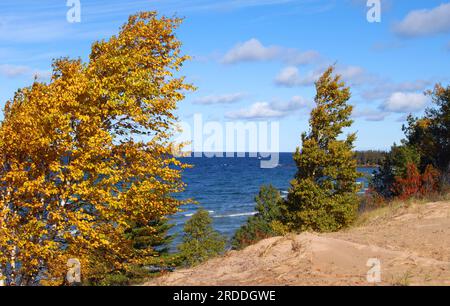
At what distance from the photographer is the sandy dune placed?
8.73 m

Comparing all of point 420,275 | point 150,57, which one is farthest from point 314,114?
point 420,275

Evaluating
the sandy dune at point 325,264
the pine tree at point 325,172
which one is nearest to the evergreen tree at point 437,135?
the pine tree at point 325,172

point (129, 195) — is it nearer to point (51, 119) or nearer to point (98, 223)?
point (98, 223)

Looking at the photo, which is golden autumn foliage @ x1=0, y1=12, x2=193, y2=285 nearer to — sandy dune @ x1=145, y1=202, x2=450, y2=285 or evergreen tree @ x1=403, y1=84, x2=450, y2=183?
sandy dune @ x1=145, y1=202, x2=450, y2=285

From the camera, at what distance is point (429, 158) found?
4375 cm

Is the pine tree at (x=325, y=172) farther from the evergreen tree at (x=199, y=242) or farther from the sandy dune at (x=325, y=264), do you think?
the evergreen tree at (x=199, y=242)

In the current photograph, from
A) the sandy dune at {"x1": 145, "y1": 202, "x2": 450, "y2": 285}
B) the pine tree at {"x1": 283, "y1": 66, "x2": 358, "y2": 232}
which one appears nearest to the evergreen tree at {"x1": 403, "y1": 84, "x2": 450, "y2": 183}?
the pine tree at {"x1": 283, "y1": 66, "x2": 358, "y2": 232}

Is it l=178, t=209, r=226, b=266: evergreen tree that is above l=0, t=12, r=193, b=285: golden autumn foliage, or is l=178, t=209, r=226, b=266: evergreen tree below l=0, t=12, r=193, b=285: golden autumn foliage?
below

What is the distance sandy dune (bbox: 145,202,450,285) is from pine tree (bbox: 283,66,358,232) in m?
9.91

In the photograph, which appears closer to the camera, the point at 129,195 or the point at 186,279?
the point at 186,279

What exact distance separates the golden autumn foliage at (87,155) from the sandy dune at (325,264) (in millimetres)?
3166

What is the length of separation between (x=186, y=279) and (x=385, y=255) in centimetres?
456

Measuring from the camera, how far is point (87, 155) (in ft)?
39.3
